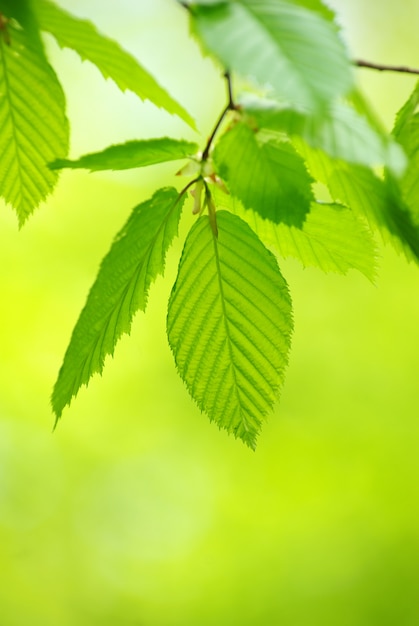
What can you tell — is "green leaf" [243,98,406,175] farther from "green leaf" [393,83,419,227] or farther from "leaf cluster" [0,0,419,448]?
"green leaf" [393,83,419,227]

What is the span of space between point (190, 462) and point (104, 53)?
455 cm

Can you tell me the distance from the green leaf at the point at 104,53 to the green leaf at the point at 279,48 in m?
0.10

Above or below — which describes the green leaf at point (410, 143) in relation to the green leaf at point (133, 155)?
above

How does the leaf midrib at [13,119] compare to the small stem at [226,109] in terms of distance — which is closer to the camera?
the small stem at [226,109]

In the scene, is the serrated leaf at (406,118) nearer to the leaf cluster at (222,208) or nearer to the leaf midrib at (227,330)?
the leaf cluster at (222,208)

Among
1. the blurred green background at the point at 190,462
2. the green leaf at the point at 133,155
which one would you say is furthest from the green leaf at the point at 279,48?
the blurred green background at the point at 190,462

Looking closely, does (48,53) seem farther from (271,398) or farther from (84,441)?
(84,441)

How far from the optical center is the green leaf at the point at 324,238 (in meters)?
0.51

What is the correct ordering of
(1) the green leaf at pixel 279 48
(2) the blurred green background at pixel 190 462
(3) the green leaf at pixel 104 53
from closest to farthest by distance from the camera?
(1) the green leaf at pixel 279 48
(3) the green leaf at pixel 104 53
(2) the blurred green background at pixel 190 462

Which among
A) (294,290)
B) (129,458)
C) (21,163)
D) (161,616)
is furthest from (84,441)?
(21,163)

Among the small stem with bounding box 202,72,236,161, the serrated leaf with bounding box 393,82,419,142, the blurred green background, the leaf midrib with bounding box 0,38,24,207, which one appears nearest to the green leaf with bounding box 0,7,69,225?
the leaf midrib with bounding box 0,38,24,207

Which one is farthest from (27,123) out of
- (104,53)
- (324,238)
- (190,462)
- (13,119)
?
(190,462)

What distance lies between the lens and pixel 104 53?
17.2 inches

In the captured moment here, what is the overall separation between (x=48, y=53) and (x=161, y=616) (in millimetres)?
4639
